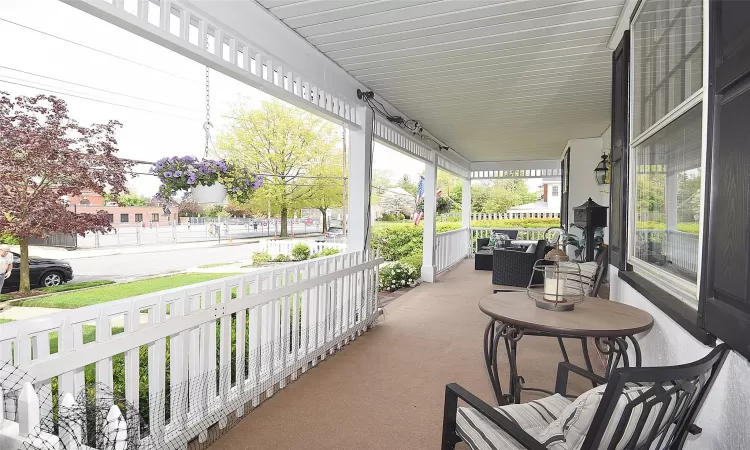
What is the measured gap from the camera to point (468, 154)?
989 centimetres

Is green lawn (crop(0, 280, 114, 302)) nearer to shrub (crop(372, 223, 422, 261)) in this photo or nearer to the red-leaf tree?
the red-leaf tree

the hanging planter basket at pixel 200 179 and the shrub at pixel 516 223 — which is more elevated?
the hanging planter basket at pixel 200 179

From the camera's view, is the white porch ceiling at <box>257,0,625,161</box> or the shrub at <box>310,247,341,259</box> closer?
the white porch ceiling at <box>257,0,625,161</box>

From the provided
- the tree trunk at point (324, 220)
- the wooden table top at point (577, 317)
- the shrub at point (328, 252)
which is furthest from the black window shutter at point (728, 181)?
the tree trunk at point (324, 220)

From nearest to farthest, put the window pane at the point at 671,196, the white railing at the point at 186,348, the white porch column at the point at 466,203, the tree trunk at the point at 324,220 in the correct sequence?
the white railing at the point at 186,348, the window pane at the point at 671,196, the white porch column at the point at 466,203, the tree trunk at the point at 324,220

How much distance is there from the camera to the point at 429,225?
306 inches

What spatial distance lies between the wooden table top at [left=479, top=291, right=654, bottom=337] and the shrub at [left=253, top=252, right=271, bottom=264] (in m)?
4.52

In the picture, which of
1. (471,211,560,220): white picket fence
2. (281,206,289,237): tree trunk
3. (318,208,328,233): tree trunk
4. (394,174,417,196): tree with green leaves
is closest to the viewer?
(281,206,289,237): tree trunk

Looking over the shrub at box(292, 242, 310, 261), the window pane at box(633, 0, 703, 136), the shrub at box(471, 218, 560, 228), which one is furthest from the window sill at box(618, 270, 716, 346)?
the shrub at box(471, 218, 560, 228)

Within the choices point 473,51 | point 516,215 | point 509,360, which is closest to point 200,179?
point 509,360

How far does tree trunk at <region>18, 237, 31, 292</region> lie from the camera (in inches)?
76.0

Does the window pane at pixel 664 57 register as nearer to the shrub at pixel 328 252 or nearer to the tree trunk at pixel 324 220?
the shrub at pixel 328 252

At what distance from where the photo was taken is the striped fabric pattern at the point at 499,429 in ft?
4.86

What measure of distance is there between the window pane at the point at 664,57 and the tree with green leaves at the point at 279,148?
5781 mm
